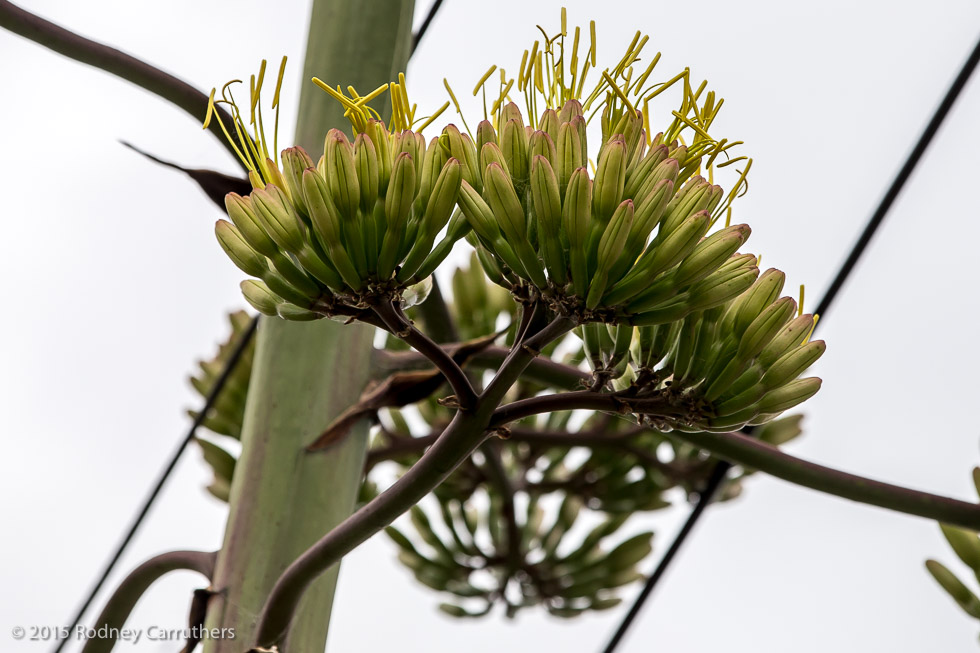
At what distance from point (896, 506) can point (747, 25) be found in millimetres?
1682

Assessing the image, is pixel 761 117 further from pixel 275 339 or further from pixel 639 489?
pixel 275 339

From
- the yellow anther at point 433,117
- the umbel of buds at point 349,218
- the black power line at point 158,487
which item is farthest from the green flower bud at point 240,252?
the black power line at point 158,487

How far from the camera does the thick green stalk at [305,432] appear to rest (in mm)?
895

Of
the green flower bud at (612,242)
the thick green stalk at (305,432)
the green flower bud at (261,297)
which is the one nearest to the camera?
the green flower bud at (612,242)

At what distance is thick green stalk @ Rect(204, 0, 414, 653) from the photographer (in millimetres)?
895

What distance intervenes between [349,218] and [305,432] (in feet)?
1.20

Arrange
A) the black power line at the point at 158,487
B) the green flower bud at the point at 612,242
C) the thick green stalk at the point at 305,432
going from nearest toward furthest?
the green flower bud at the point at 612,242 → the thick green stalk at the point at 305,432 → the black power line at the point at 158,487

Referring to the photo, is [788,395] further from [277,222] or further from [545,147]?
[277,222]

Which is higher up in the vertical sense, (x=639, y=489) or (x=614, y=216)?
(x=639, y=489)

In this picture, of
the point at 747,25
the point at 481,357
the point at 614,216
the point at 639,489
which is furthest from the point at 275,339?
the point at 747,25

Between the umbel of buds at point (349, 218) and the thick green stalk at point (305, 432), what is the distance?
0.30 meters

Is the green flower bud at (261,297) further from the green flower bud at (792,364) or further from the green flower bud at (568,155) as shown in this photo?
the green flower bud at (792,364)

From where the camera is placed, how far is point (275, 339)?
0.97 meters

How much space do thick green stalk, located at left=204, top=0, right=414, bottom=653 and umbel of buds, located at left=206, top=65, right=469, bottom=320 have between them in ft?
0.99
